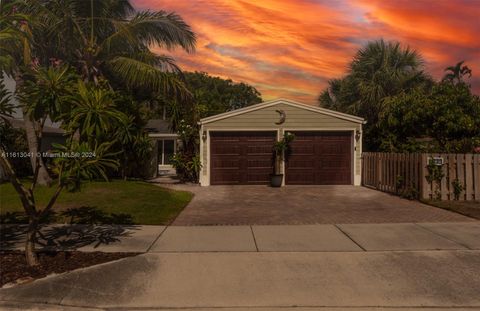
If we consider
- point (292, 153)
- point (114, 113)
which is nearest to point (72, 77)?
point (114, 113)

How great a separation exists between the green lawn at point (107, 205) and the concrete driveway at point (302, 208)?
1.85ft

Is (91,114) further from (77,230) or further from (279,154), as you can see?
(279,154)

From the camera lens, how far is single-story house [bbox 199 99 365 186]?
18672 mm

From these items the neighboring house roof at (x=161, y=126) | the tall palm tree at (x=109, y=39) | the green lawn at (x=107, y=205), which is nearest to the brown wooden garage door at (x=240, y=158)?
the tall palm tree at (x=109, y=39)

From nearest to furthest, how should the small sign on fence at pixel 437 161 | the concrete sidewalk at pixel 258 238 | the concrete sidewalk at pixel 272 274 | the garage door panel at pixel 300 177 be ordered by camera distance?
1. the concrete sidewalk at pixel 272 274
2. the concrete sidewalk at pixel 258 238
3. the small sign on fence at pixel 437 161
4. the garage door panel at pixel 300 177

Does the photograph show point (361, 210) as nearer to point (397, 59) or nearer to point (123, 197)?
point (123, 197)

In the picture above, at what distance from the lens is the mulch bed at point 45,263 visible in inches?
230

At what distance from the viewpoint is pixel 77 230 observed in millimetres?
8641

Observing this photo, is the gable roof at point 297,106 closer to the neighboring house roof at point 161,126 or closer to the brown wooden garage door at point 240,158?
the brown wooden garage door at point 240,158

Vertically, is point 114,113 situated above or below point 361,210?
above

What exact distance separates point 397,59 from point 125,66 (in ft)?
41.7

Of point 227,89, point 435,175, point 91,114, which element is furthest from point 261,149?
point 227,89

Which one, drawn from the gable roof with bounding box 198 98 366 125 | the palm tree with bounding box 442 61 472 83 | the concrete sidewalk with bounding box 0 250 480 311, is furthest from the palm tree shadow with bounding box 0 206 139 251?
the palm tree with bounding box 442 61 472 83

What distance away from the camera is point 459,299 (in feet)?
16.9
